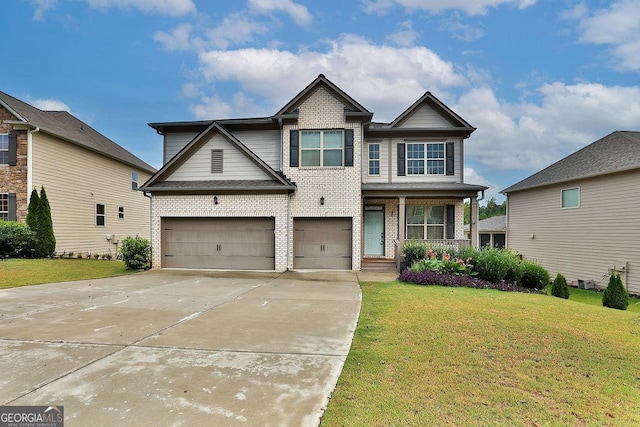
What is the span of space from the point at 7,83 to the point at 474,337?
2718 cm

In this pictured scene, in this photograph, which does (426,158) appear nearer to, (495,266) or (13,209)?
(495,266)

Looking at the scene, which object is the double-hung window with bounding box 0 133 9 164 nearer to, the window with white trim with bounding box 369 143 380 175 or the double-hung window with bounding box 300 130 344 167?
the double-hung window with bounding box 300 130 344 167

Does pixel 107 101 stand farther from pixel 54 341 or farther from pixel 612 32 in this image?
pixel 612 32

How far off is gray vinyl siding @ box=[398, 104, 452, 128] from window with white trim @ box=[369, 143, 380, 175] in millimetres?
1467

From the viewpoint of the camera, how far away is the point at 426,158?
632 inches

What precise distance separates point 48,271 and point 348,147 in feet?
40.0

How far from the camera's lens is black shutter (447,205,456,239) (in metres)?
15.8

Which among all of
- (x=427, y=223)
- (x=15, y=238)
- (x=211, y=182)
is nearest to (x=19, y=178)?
(x=15, y=238)

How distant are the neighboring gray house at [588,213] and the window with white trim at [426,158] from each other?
258 inches

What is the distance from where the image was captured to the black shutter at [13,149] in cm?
1634

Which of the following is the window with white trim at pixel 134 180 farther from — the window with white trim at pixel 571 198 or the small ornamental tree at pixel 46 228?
the window with white trim at pixel 571 198

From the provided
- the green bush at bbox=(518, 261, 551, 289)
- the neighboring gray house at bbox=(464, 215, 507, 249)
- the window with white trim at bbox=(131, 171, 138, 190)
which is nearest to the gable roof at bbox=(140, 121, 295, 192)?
the green bush at bbox=(518, 261, 551, 289)

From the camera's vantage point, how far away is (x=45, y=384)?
3600 millimetres

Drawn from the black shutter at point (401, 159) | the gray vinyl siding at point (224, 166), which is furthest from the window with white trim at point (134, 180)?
the black shutter at point (401, 159)
